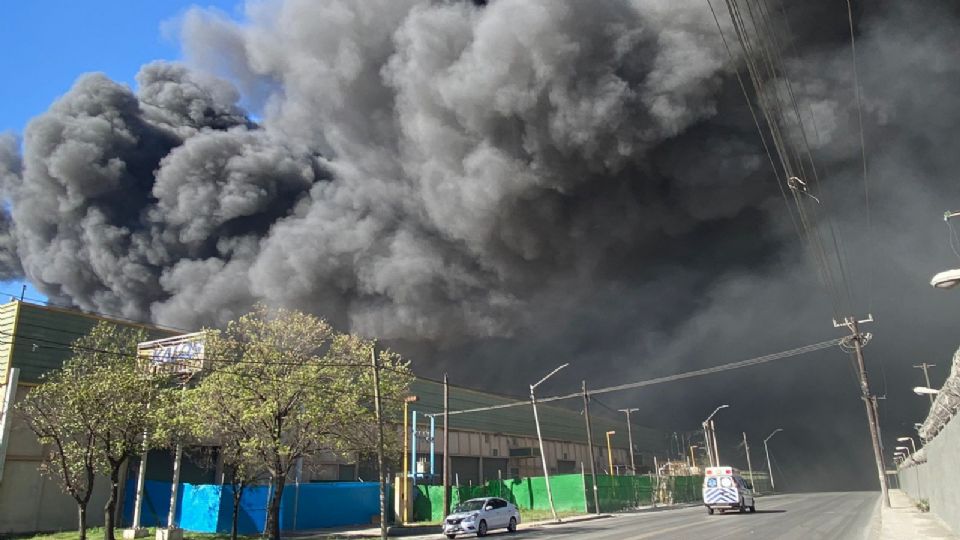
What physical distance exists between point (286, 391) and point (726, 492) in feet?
61.9

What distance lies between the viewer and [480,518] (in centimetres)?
2186

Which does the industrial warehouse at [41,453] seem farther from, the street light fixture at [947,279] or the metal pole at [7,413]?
the street light fixture at [947,279]

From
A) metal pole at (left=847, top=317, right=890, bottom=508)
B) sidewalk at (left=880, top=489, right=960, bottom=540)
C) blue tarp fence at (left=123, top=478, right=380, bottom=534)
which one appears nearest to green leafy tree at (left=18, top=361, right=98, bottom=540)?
blue tarp fence at (left=123, top=478, right=380, bottom=534)

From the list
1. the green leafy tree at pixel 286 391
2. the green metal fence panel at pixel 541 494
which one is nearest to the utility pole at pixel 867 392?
the green metal fence panel at pixel 541 494

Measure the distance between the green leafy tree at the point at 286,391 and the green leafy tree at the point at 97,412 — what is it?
1.91m

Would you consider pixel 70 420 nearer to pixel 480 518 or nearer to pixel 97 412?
pixel 97 412

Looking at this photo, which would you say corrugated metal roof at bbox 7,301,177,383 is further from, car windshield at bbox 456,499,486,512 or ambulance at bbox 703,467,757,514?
ambulance at bbox 703,467,757,514

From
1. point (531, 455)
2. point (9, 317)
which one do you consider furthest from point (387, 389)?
point (531, 455)

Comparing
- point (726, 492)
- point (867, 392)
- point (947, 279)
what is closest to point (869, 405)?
point (867, 392)

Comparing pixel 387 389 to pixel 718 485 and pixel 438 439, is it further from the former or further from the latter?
pixel 438 439

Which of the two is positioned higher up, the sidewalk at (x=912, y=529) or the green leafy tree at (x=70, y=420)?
the green leafy tree at (x=70, y=420)

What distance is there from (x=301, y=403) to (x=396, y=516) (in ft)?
46.3

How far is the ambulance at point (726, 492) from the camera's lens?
26.7 metres

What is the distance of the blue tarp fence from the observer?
23.9 metres
